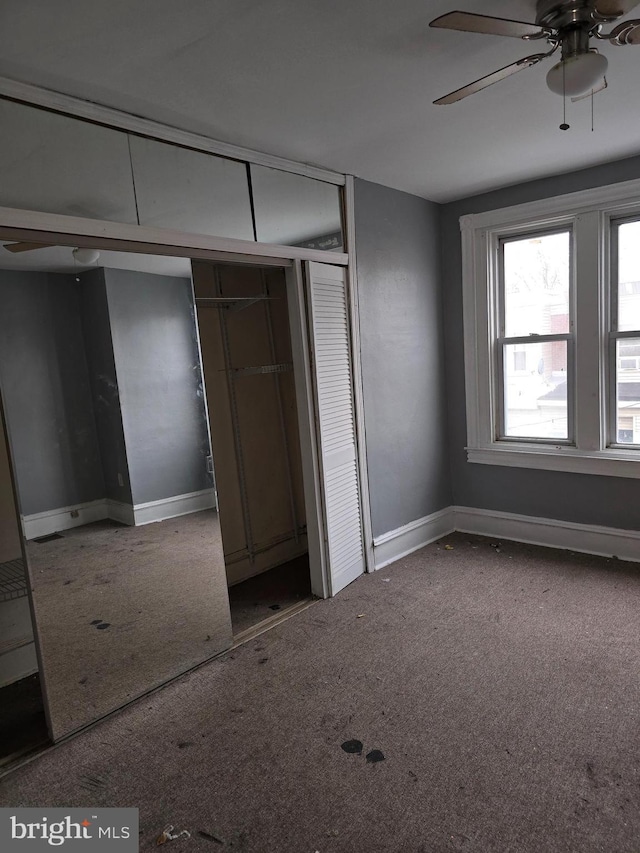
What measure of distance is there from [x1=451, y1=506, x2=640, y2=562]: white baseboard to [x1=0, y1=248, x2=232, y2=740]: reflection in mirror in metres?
2.27

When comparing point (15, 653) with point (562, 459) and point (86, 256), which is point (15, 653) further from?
point (562, 459)

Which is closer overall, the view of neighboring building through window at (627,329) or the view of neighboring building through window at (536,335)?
the view of neighboring building through window at (627,329)

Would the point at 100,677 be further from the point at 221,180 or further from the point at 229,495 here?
the point at 221,180

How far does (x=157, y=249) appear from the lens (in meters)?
2.54

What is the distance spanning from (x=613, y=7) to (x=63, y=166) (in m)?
1.92

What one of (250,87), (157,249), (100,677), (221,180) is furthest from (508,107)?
(100,677)

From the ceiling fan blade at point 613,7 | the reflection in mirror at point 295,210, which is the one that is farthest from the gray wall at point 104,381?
the ceiling fan blade at point 613,7

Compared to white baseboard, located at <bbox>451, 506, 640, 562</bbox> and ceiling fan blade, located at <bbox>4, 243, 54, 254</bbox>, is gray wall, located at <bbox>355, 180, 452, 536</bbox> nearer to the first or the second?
white baseboard, located at <bbox>451, 506, 640, 562</bbox>

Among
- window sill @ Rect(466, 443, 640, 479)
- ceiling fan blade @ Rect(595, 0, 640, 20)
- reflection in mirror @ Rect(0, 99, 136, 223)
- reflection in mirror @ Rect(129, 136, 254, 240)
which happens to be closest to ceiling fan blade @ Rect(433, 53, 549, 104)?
ceiling fan blade @ Rect(595, 0, 640, 20)

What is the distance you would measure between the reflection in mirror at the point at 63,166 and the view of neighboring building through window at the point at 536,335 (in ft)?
9.25

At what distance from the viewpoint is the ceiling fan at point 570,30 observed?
1.61 meters

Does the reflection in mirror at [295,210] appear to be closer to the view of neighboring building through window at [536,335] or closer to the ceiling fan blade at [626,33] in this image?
the view of neighboring building through window at [536,335]

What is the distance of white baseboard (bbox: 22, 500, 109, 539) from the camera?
7.51 ft
